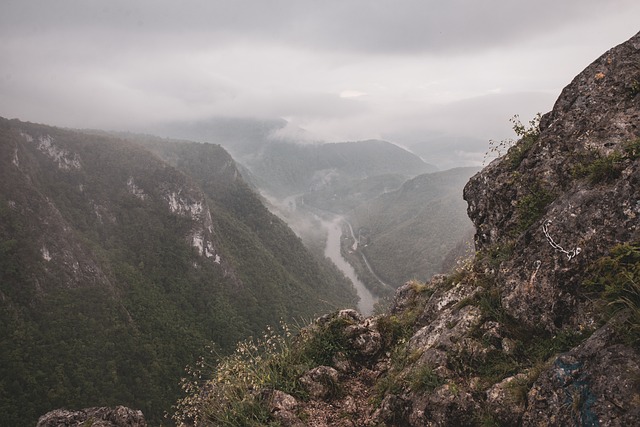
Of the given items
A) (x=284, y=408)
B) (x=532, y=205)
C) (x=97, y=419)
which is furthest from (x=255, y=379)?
(x=532, y=205)

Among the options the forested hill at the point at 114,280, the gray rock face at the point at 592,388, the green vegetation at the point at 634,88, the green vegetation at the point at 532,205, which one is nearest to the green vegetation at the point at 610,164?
the green vegetation at the point at 532,205

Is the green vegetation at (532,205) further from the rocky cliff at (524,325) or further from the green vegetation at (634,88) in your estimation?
the green vegetation at (634,88)

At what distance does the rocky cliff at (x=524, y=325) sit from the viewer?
583cm

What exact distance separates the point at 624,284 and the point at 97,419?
1544 cm

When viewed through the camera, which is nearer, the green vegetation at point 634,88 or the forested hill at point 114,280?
the green vegetation at point 634,88

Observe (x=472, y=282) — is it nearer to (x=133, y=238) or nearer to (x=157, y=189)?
(x=133, y=238)

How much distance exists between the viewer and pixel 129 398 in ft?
286

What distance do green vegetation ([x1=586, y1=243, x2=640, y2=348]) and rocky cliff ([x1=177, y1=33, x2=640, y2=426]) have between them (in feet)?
0.08

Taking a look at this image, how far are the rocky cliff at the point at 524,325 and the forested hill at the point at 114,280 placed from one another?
40332 millimetres

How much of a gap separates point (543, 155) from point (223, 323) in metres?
127

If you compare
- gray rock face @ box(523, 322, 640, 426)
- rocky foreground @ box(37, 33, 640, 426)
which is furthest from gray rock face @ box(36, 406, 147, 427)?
gray rock face @ box(523, 322, 640, 426)

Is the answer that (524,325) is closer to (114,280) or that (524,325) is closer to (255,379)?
(255,379)

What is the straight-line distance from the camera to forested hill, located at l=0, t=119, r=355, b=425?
290ft

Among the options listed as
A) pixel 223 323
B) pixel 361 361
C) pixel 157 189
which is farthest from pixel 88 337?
pixel 361 361
